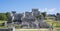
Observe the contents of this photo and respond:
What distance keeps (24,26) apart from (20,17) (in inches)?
330

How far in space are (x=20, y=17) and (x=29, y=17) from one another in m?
2.85

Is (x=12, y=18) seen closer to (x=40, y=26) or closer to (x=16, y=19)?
(x=16, y=19)

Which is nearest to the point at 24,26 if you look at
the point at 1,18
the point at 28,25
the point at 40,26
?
the point at 28,25

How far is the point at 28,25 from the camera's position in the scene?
106ft

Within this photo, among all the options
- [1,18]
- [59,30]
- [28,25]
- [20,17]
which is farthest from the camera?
[1,18]

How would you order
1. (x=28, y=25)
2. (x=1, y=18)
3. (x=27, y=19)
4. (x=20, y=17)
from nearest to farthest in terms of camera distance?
(x=28, y=25)
(x=27, y=19)
(x=20, y=17)
(x=1, y=18)

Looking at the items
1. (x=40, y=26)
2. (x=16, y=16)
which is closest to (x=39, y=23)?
(x=40, y=26)

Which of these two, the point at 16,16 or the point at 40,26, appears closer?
the point at 40,26

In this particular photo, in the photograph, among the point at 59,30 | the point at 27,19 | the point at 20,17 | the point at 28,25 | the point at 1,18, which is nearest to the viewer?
the point at 59,30

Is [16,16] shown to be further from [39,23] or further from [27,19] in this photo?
[39,23]

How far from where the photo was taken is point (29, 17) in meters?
38.5

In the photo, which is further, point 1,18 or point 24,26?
point 1,18

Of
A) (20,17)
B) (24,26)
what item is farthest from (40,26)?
(20,17)

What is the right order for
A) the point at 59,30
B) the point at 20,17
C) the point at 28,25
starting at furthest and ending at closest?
1. the point at 20,17
2. the point at 28,25
3. the point at 59,30
